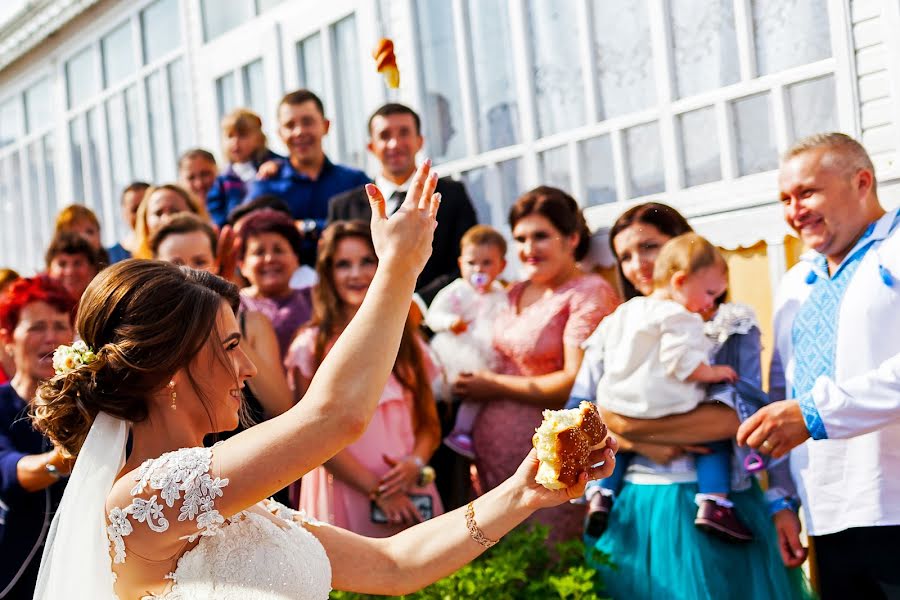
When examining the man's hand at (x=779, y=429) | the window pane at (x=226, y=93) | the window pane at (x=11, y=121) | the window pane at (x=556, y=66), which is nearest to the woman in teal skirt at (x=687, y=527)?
the man's hand at (x=779, y=429)

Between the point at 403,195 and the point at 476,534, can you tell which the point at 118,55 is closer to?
the point at 403,195

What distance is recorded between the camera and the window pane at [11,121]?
14242 millimetres

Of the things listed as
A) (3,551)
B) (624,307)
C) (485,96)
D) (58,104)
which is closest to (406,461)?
(624,307)

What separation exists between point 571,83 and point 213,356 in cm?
416

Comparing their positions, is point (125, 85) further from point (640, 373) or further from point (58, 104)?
point (640, 373)

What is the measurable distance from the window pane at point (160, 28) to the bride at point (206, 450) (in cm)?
849

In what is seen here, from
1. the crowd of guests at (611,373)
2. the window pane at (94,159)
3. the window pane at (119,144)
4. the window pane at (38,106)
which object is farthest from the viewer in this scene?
the window pane at (38,106)

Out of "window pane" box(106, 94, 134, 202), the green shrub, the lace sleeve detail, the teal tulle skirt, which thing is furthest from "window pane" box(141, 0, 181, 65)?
the lace sleeve detail

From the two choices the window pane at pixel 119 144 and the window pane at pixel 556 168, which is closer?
the window pane at pixel 556 168

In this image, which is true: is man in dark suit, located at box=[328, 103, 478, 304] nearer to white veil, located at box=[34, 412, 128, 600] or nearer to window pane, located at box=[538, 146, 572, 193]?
window pane, located at box=[538, 146, 572, 193]

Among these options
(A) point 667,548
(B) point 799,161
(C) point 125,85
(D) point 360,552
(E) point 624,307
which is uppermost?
(C) point 125,85

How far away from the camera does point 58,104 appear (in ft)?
43.4

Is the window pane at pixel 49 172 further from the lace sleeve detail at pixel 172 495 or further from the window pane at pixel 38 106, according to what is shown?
the lace sleeve detail at pixel 172 495

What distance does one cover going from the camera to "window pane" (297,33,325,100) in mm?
8492
